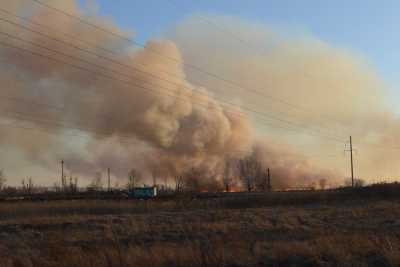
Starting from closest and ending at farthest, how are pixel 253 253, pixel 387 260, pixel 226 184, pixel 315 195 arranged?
pixel 387 260 → pixel 253 253 → pixel 315 195 → pixel 226 184

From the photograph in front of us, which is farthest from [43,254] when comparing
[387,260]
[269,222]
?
[269,222]

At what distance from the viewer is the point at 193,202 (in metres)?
63.0

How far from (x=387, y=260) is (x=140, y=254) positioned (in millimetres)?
7701

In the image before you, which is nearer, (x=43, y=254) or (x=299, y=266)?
(x=299, y=266)

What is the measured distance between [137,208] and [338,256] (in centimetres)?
4450

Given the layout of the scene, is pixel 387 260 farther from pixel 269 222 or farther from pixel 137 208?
pixel 137 208

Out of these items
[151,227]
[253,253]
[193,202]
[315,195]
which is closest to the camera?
[253,253]

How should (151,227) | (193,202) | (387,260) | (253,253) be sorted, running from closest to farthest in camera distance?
1. (387,260)
2. (253,253)
3. (151,227)
4. (193,202)

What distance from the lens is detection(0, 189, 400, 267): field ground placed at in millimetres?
15932

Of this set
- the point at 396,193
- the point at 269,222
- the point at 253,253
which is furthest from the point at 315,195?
the point at 253,253

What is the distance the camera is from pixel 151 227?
3500cm

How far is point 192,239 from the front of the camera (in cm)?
2631

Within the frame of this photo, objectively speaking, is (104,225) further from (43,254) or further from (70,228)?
(43,254)

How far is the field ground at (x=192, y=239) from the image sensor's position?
52.3 feet
